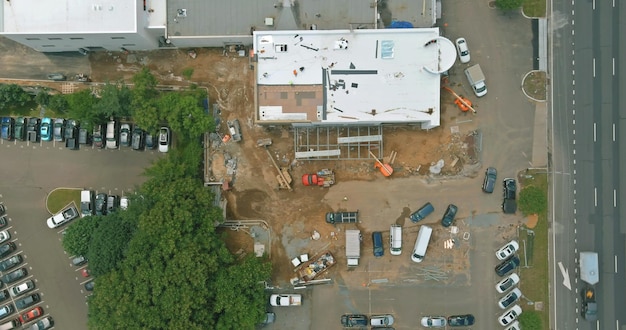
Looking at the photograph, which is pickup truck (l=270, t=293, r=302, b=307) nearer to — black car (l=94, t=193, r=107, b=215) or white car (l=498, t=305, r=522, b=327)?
black car (l=94, t=193, r=107, b=215)

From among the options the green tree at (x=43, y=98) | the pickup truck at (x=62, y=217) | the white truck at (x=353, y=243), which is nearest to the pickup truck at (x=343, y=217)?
the white truck at (x=353, y=243)

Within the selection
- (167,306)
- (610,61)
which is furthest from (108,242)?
(610,61)

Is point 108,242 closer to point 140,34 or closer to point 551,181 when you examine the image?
point 140,34

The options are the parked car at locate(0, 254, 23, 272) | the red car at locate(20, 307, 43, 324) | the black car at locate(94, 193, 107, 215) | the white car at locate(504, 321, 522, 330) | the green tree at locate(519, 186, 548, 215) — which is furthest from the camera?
the parked car at locate(0, 254, 23, 272)

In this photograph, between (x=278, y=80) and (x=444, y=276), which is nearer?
(x=278, y=80)

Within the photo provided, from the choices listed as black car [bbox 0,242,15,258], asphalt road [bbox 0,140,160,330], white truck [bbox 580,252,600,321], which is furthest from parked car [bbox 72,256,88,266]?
white truck [bbox 580,252,600,321]
